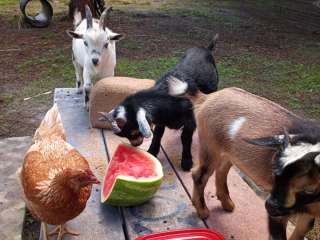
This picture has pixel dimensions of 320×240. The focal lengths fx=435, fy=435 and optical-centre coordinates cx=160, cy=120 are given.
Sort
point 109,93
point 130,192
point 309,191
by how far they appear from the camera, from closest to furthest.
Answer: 1. point 309,191
2. point 130,192
3. point 109,93

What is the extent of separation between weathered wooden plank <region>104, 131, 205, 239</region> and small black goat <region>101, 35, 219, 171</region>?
0.43 m

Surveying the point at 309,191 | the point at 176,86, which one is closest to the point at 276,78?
the point at 176,86

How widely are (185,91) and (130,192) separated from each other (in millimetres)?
1002

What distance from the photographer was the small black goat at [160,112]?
374 cm

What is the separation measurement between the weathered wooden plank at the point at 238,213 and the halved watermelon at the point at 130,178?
0.43m

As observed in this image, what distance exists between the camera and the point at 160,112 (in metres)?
3.86

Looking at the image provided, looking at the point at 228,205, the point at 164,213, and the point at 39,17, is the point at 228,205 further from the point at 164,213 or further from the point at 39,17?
the point at 39,17

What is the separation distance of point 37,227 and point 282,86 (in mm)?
4892

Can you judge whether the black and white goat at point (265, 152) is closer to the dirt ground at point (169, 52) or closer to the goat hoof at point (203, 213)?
Answer: the goat hoof at point (203, 213)

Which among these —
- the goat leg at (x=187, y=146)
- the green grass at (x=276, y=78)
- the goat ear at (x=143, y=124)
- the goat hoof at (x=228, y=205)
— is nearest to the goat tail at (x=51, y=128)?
the goat ear at (x=143, y=124)

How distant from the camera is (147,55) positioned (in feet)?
29.2

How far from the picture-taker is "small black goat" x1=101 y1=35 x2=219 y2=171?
12.3 feet

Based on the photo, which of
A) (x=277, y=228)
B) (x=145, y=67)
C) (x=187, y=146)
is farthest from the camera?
(x=145, y=67)

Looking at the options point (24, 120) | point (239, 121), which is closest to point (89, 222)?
point (239, 121)
